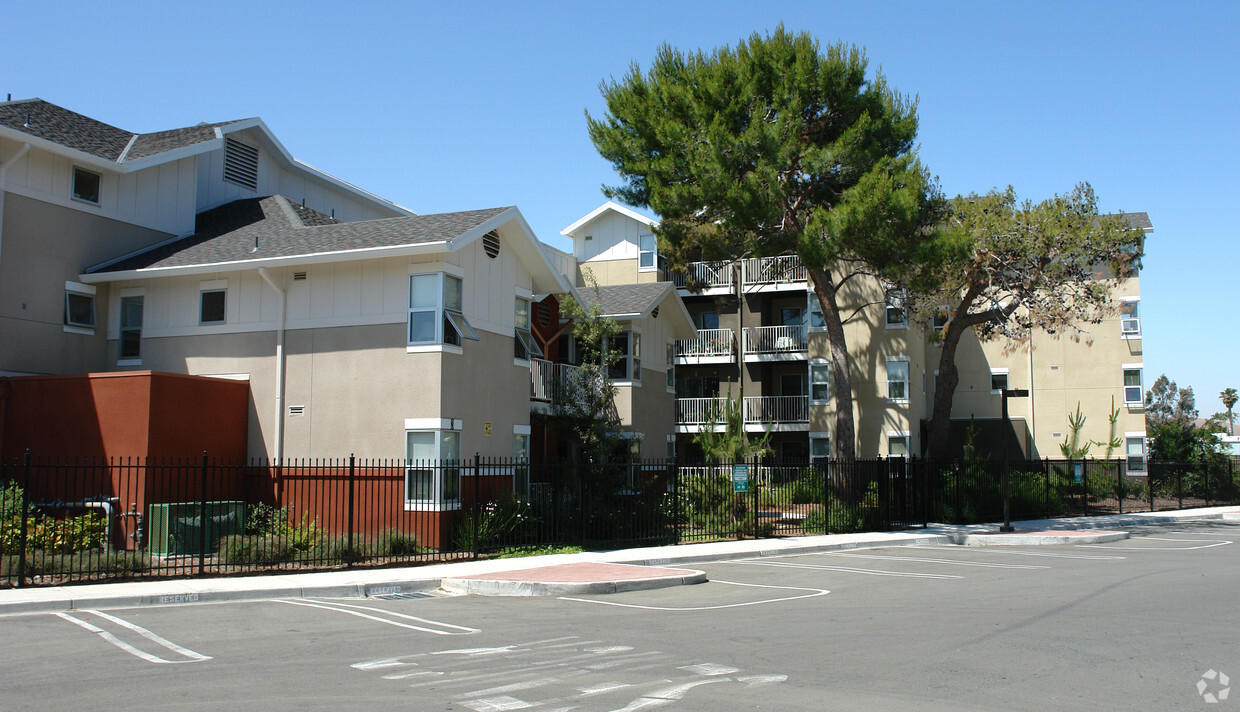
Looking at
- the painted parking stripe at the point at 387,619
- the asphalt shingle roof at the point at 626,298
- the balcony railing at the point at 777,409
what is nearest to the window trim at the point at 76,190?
the asphalt shingle roof at the point at 626,298

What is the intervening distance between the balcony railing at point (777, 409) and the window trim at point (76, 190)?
25.4 metres

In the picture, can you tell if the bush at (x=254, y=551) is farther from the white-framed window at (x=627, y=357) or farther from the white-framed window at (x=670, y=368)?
the white-framed window at (x=670, y=368)

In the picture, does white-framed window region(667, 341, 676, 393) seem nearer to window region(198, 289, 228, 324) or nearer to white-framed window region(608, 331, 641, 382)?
white-framed window region(608, 331, 641, 382)

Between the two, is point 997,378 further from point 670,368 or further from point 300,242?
point 300,242

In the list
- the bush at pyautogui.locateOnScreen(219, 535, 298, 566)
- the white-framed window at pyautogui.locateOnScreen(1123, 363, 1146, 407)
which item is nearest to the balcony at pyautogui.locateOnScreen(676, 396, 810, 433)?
the white-framed window at pyautogui.locateOnScreen(1123, 363, 1146, 407)

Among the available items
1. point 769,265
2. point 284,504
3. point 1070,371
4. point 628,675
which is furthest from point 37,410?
point 1070,371

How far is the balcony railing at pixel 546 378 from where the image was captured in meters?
23.9

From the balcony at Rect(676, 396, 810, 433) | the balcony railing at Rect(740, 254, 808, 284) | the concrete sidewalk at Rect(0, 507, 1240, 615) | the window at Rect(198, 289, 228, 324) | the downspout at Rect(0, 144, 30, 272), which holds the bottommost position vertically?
the concrete sidewalk at Rect(0, 507, 1240, 615)

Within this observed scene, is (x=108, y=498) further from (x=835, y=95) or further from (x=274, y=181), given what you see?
(x=835, y=95)

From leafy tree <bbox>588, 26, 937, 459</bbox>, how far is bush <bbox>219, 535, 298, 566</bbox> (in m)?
14.3

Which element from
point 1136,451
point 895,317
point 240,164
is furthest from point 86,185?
point 1136,451

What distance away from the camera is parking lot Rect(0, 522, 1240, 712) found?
7242 millimetres

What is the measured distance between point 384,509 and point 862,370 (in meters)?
23.8

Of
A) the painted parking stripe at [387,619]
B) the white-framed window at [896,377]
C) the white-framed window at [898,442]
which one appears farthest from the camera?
the white-framed window at [896,377]
